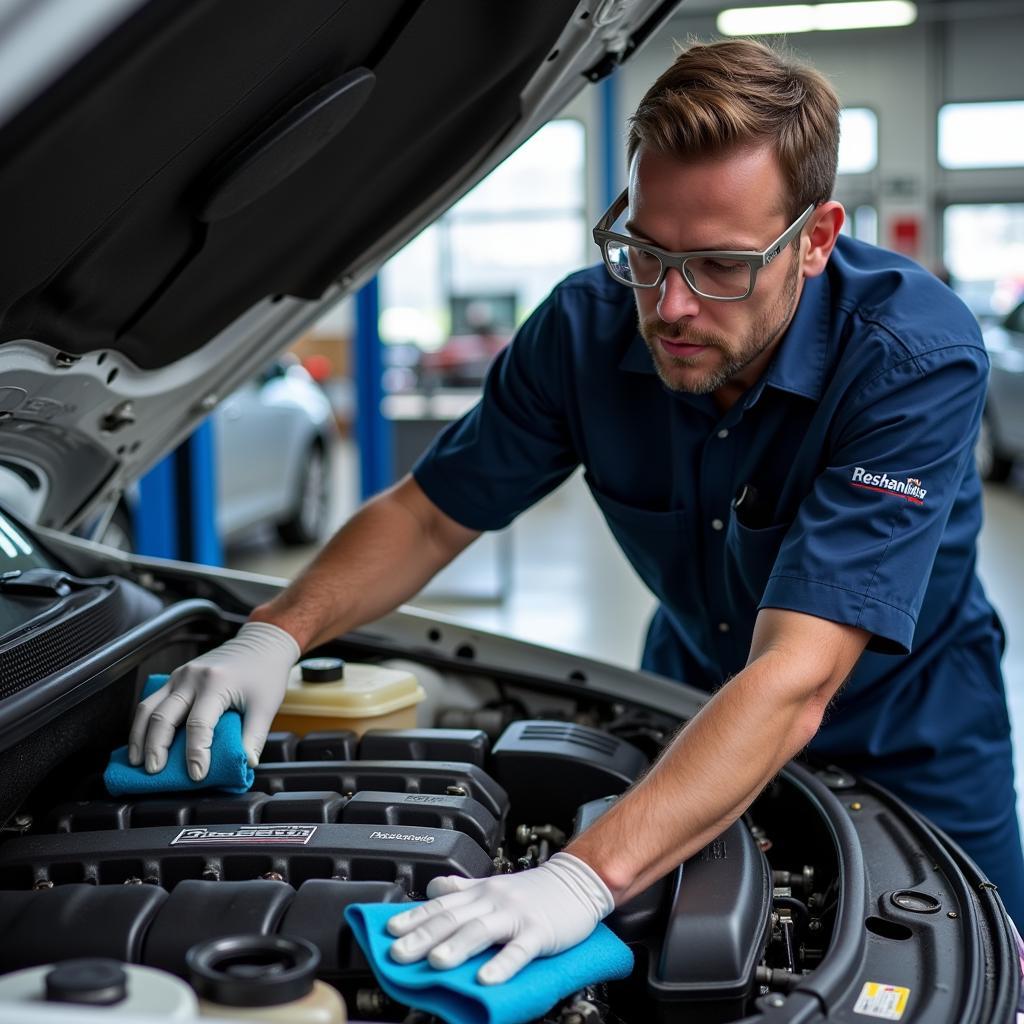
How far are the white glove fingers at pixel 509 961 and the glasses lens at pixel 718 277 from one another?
28.7 inches

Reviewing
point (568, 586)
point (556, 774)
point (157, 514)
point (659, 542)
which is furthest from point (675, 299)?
point (568, 586)

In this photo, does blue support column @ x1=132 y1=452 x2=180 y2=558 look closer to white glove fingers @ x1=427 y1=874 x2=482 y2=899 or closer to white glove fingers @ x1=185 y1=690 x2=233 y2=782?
white glove fingers @ x1=185 y1=690 x2=233 y2=782

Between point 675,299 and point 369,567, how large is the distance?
0.58m

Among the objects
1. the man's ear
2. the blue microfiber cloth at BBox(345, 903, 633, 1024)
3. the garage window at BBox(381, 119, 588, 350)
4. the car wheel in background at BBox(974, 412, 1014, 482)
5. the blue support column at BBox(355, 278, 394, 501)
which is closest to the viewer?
the blue microfiber cloth at BBox(345, 903, 633, 1024)

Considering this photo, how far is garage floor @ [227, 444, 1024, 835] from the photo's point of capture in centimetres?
476

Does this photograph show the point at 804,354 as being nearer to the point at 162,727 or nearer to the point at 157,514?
the point at 162,727

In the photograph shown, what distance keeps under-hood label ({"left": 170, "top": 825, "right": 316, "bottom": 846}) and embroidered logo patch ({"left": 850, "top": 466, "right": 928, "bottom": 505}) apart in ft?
2.22

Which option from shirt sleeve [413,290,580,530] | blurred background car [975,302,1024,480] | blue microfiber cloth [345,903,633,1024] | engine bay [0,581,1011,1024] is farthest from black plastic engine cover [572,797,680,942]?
blurred background car [975,302,1024,480]

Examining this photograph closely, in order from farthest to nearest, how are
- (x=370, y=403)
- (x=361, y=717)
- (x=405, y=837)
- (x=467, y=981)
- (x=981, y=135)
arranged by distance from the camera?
(x=981, y=135)
(x=370, y=403)
(x=361, y=717)
(x=405, y=837)
(x=467, y=981)

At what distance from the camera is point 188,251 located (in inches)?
55.3

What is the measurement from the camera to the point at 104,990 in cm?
81

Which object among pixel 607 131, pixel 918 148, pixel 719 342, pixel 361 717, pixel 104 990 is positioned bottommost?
pixel 361 717

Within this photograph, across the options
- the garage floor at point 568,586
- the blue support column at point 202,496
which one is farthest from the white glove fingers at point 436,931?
the blue support column at point 202,496

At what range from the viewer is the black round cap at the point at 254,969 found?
0.87 m
